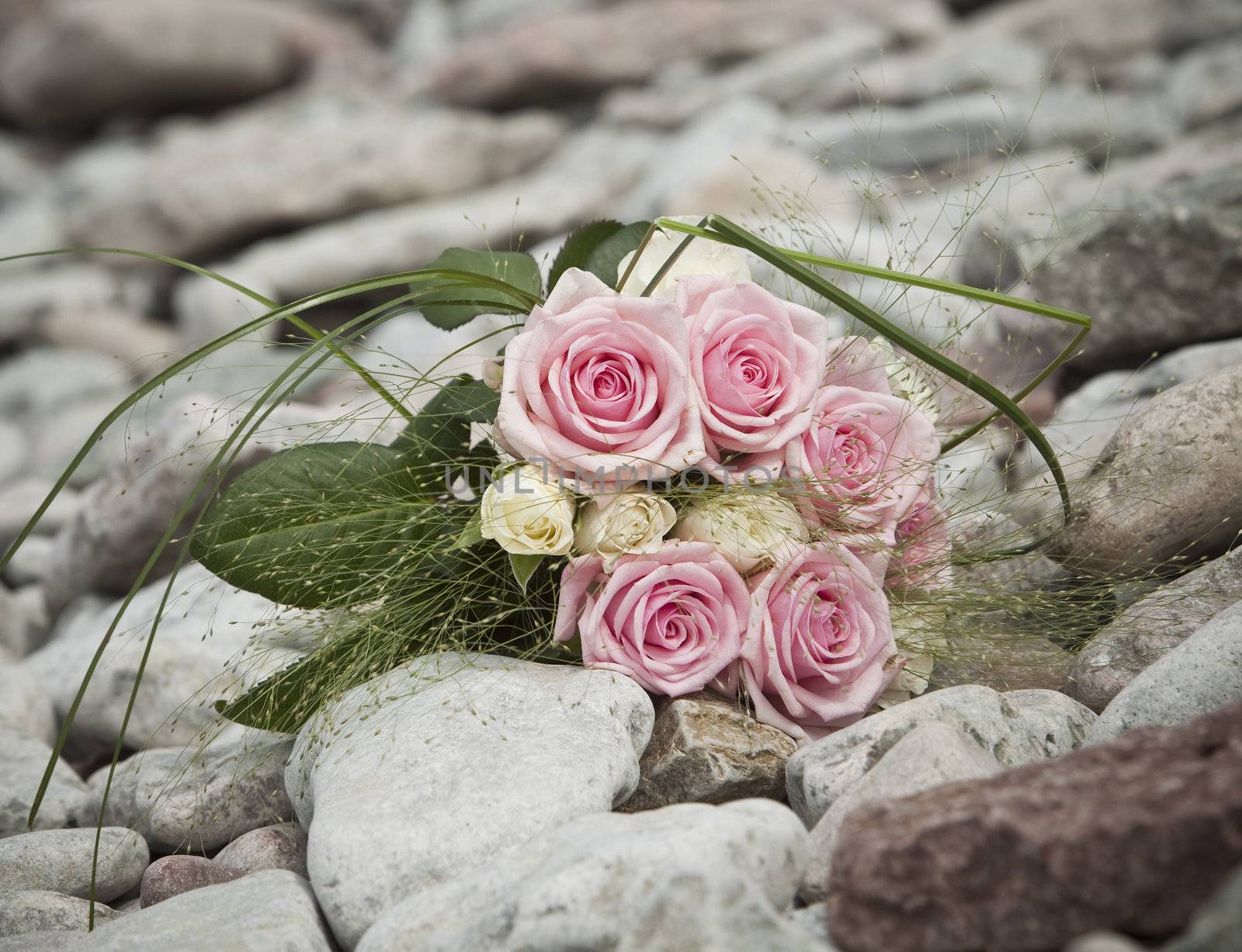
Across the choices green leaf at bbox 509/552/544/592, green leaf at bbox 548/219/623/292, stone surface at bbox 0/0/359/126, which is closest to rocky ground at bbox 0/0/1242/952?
green leaf at bbox 509/552/544/592

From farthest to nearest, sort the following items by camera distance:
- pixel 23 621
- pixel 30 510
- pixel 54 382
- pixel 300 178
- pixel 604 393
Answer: pixel 300 178 → pixel 54 382 → pixel 30 510 → pixel 23 621 → pixel 604 393

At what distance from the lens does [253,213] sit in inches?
163

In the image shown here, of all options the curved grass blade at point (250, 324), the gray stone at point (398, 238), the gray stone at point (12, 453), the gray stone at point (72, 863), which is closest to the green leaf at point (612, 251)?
the curved grass blade at point (250, 324)

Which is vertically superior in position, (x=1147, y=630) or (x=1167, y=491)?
(x=1167, y=491)

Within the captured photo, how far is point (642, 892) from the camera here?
29.9 inches

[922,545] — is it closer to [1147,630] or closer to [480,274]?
[1147,630]

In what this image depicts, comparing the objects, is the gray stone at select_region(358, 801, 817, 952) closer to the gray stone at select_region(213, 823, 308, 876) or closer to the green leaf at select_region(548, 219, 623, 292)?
the gray stone at select_region(213, 823, 308, 876)

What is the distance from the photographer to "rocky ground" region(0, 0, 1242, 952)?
748 millimetres

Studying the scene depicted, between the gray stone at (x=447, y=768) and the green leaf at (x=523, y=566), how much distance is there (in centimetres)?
11

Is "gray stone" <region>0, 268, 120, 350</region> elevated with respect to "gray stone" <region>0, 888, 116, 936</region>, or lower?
elevated

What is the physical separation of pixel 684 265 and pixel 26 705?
1191 mm

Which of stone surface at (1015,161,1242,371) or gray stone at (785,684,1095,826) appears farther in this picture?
stone surface at (1015,161,1242,371)

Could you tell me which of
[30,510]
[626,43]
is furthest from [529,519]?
[626,43]

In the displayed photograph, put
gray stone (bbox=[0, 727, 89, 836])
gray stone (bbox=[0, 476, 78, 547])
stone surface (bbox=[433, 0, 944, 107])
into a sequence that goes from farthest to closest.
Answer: stone surface (bbox=[433, 0, 944, 107])
gray stone (bbox=[0, 476, 78, 547])
gray stone (bbox=[0, 727, 89, 836])
